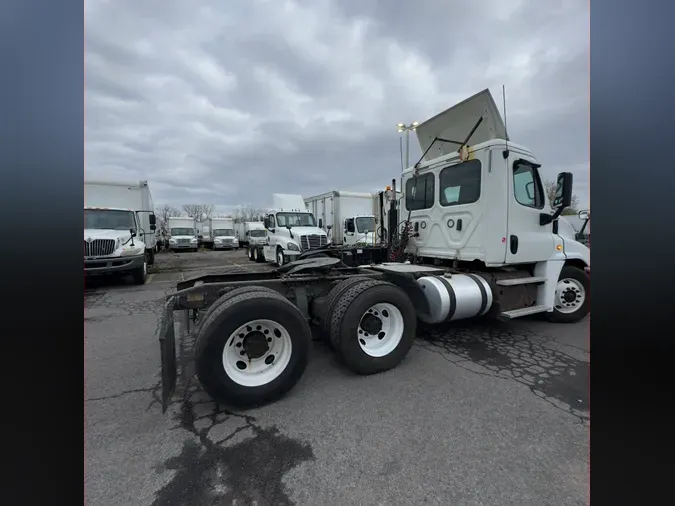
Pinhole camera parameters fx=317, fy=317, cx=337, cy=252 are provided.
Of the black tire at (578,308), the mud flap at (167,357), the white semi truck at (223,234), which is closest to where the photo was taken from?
the mud flap at (167,357)

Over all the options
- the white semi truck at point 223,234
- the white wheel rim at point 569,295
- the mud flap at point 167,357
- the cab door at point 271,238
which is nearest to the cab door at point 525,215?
the white wheel rim at point 569,295

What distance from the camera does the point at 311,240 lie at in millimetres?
13383

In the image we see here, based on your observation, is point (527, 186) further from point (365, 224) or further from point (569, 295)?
point (365, 224)

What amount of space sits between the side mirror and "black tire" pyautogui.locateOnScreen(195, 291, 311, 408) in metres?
4.36

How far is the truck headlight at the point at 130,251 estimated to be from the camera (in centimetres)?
904

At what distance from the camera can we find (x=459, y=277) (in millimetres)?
4809

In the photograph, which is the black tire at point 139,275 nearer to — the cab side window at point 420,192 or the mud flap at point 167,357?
the mud flap at point 167,357

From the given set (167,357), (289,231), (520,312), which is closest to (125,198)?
(289,231)

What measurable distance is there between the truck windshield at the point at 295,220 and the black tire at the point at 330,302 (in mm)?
10606

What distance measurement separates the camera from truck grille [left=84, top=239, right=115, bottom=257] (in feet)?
28.1
